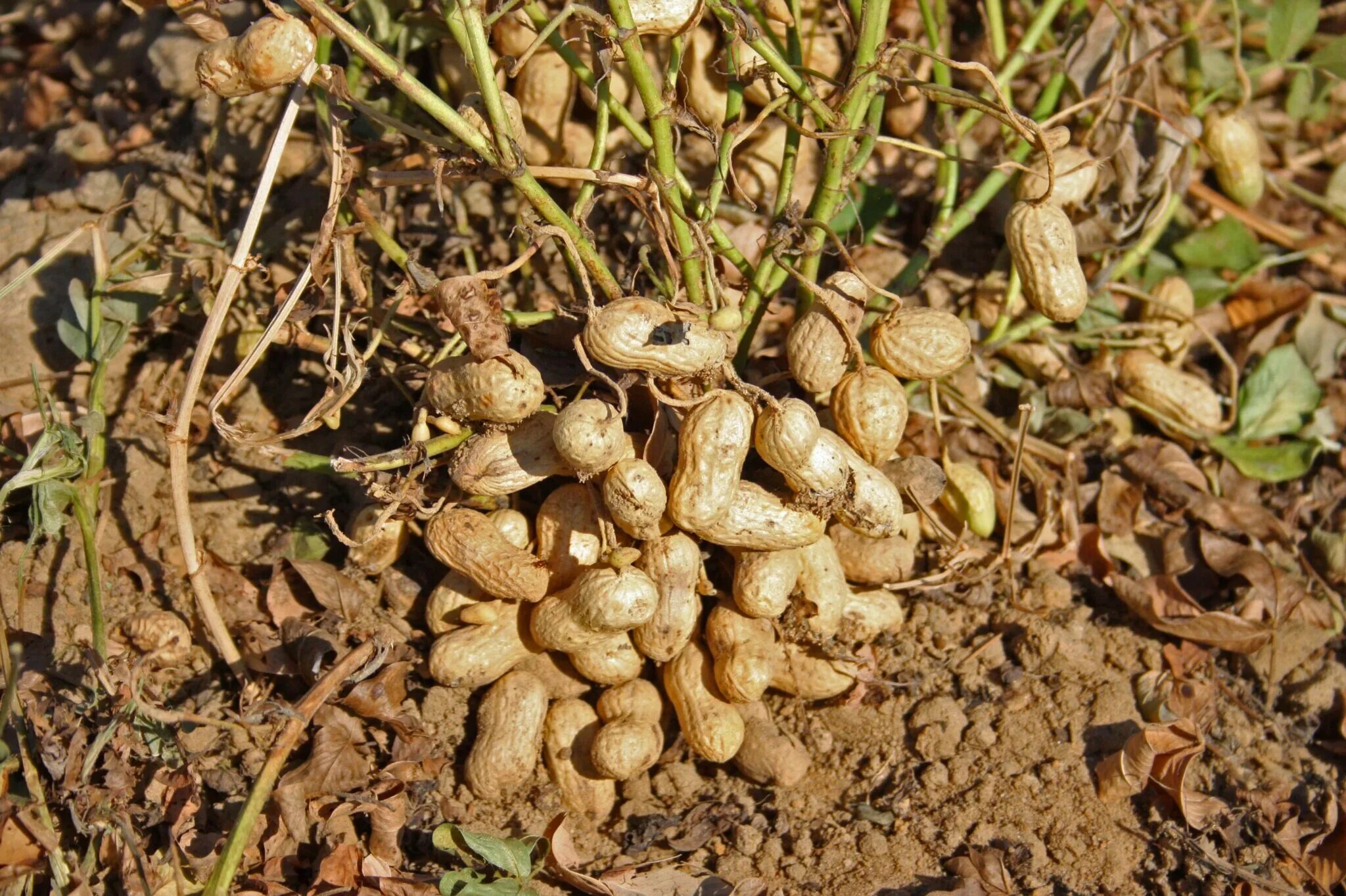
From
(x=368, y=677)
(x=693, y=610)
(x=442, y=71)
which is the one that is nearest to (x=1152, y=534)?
(x=693, y=610)

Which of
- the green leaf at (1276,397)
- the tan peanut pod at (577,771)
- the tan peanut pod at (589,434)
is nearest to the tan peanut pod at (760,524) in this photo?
the tan peanut pod at (589,434)

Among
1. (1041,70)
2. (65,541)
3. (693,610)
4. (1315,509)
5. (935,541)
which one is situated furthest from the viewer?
(1041,70)

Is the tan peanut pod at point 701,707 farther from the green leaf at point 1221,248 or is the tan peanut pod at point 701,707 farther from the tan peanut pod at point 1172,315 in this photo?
the green leaf at point 1221,248

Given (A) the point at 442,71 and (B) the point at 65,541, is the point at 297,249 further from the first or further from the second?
(B) the point at 65,541

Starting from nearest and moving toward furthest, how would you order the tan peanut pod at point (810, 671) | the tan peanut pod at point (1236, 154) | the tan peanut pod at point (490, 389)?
the tan peanut pod at point (490, 389) → the tan peanut pod at point (810, 671) → the tan peanut pod at point (1236, 154)

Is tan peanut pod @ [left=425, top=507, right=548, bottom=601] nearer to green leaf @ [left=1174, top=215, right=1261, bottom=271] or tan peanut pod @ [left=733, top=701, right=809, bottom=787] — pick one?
tan peanut pod @ [left=733, top=701, right=809, bottom=787]
